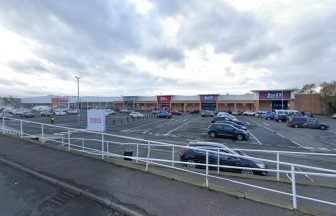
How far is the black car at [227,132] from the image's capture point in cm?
2166

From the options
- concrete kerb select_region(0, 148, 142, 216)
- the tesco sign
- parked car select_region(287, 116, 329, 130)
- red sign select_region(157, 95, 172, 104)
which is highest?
red sign select_region(157, 95, 172, 104)

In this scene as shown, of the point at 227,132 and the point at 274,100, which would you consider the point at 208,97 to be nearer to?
the point at 274,100

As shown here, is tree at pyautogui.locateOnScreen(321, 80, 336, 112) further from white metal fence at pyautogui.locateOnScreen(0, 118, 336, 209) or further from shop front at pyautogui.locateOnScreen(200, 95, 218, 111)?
white metal fence at pyautogui.locateOnScreen(0, 118, 336, 209)

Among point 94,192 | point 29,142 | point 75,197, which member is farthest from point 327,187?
point 29,142

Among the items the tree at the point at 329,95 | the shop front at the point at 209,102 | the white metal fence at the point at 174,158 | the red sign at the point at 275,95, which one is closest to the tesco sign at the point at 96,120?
the white metal fence at the point at 174,158

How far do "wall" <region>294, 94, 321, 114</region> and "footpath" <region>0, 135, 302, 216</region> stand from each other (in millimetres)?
73332

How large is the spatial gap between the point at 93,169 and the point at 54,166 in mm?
1363

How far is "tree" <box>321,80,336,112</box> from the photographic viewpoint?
61719 millimetres

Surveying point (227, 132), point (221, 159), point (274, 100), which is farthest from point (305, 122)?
point (274, 100)

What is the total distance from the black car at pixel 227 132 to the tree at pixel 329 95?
2145 inches

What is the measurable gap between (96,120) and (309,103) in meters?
73.8

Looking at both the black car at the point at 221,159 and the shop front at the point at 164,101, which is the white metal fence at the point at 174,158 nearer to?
the black car at the point at 221,159

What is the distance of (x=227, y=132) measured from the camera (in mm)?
22156

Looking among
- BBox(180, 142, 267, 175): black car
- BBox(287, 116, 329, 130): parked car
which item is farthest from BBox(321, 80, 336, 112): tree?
BBox(180, 142, 267, 175): black car
